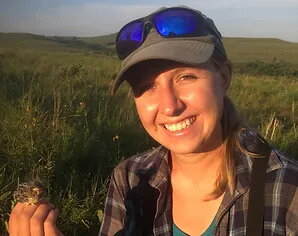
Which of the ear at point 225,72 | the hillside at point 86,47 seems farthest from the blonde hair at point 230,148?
the hillside at point 86,47

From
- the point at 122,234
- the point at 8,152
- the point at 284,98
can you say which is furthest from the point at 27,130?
the point at 284,98

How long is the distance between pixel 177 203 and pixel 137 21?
0.85 meters

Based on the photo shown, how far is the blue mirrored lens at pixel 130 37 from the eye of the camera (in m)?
1.92

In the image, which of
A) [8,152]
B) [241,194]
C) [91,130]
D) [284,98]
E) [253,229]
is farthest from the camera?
[284,98]

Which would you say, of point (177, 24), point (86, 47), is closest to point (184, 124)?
point (177, 24)

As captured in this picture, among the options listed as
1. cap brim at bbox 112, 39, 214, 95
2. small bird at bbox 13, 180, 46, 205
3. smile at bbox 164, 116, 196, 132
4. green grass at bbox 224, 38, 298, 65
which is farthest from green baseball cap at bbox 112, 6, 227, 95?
green grass at bbox 224, 38, 298, 65

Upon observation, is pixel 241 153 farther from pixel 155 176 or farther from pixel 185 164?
pixel 155 176

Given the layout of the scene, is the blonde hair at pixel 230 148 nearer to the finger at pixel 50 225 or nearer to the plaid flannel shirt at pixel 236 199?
the plaid flannel shirt at pixel 236 199

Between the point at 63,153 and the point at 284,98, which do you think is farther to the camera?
the point at 284,98

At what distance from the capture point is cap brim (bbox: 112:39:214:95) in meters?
1.77

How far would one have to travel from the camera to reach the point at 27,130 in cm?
369

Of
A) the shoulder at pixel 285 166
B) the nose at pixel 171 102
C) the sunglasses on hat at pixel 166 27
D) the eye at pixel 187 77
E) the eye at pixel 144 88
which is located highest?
the sunglasses on hat at pixel 166 27

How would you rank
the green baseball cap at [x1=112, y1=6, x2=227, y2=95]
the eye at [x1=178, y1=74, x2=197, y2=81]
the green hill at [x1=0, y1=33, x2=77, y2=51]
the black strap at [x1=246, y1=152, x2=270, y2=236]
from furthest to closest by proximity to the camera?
the green hill at [x1=0, y1=33, x2=77, y2=51] < the eye at [x1=178, y1=74, x2=197, y2=81] < the green baseball cap at [x1=112, y1=6, x2=227, y2=95] < the black strap at [x1=246, y1=152, x2=270, y2=236]

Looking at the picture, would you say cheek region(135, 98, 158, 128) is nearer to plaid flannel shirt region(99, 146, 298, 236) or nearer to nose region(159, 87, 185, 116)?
nose region(159, 87, 185, 116)
